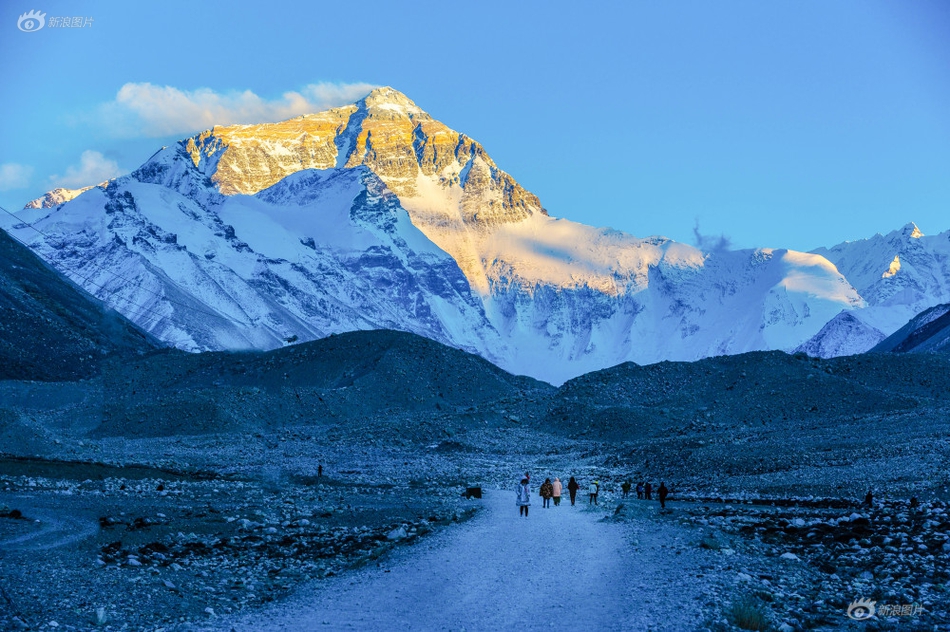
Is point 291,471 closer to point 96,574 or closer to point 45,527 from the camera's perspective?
point 45,527

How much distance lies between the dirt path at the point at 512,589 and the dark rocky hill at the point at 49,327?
391 ft

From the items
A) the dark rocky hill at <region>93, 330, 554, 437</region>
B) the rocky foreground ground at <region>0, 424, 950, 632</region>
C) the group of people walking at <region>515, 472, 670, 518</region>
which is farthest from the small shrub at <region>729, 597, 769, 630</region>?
the dark rocky hill at <region>93, 330, 554, 437</region>

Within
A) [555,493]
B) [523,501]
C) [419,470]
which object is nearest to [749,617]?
[523,501]

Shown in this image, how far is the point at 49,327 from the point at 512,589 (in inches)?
5661

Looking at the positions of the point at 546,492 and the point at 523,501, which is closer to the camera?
the point at 523,501

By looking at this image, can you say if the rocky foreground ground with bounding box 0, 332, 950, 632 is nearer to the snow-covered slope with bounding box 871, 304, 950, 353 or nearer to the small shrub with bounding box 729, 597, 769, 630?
the small shrub with bounding box 729, 597, 769, 630

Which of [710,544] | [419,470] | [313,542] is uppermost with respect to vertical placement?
[419,470]

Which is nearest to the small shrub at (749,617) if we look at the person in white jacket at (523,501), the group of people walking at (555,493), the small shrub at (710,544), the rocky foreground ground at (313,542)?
the rocky foreground ground at (313,542)

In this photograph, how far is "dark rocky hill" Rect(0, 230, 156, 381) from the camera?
14012 cm

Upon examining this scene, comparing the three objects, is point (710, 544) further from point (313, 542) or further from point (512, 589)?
point (313, 542)

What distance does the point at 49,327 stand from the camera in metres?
153

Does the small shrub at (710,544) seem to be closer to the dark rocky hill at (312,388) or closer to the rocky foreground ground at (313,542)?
the rocky foreground ground at (313,542)

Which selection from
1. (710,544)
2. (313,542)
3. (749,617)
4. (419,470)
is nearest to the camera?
(749,617)

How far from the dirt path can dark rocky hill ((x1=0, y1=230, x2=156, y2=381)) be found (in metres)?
119
